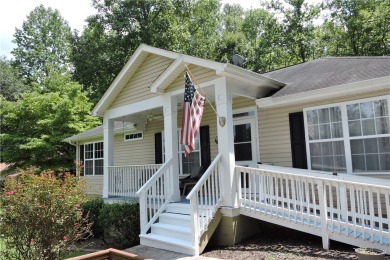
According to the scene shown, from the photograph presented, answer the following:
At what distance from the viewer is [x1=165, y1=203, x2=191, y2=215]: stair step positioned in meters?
7.04

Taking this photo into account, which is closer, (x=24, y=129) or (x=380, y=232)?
(x=380, y=232)

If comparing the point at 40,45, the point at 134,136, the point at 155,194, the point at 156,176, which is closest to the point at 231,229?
the point at 155,194

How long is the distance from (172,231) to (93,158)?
1025 cm

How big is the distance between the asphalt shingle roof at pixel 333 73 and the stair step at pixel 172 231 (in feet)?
12.8

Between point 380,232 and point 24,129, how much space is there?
18161 mm

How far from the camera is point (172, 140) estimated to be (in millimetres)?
7922

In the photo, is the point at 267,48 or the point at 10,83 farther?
the point at 10,83

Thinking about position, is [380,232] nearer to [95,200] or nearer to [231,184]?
[231,184]

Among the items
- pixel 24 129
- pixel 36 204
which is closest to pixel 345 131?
pixel 36 204

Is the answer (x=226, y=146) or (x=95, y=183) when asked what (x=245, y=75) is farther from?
(x=95, y=183)

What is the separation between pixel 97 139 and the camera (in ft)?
49.6

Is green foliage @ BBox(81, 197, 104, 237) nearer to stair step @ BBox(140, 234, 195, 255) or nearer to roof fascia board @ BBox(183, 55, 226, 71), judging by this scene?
stair step @ BBox(140, 234, 195, 255)

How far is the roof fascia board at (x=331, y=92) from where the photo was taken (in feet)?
19.9

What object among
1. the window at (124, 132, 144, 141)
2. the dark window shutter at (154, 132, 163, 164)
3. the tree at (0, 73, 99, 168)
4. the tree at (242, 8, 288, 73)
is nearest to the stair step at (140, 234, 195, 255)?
the dark window shutter at (154, 132, 163, 164)
